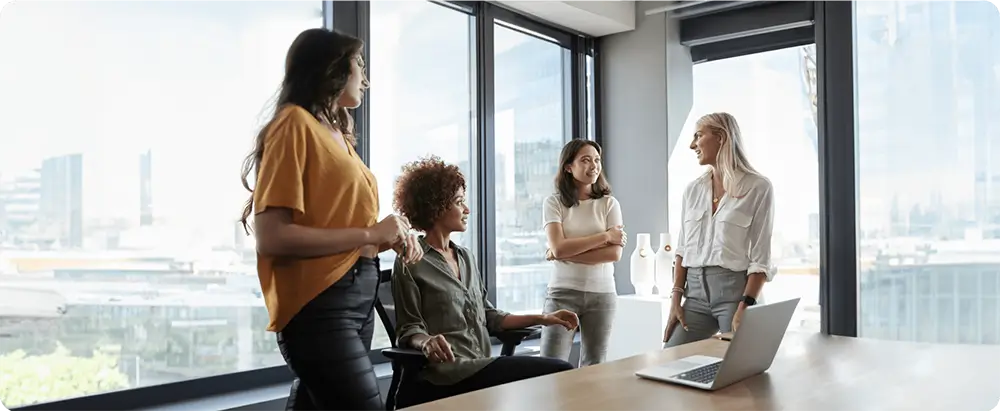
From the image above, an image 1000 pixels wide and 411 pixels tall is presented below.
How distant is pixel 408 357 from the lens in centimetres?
217

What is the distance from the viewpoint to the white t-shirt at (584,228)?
3.26 metres

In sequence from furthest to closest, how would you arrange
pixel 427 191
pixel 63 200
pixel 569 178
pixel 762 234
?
1. pixel 569 178
2. pixel 762 234
3. pixel 63 200
4. pixel 427 191

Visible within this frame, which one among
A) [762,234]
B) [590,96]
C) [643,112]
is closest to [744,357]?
[762,234]

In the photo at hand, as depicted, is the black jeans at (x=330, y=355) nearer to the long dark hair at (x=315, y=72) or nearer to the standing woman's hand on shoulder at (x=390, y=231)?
the standing woman's hand on shoulder at (x=390, y=231)

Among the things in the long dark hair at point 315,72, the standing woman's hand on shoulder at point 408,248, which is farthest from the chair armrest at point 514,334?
the long dark hair at point 315,72

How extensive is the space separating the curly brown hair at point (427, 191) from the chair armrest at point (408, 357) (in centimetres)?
46

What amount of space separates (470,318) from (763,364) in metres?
0.93

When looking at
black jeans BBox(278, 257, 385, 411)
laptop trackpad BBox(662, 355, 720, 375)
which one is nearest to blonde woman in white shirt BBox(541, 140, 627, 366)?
laptop trackpad BBox(662, 355, 720, 375)

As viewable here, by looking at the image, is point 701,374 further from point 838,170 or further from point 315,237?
point 838,170

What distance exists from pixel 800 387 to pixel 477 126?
269 centimetres

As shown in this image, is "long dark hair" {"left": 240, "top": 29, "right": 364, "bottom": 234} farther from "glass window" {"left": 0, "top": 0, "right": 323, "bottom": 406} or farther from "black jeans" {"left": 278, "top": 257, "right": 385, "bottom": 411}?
"glass window" {"left": 0, "top": 0, "right": 323, "bottom": 406}

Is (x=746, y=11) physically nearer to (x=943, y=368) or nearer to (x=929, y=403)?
(x=943, y=368)

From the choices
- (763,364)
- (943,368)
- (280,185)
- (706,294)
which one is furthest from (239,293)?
(943,368)

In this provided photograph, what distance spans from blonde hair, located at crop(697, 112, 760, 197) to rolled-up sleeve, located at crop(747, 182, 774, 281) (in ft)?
0.31
